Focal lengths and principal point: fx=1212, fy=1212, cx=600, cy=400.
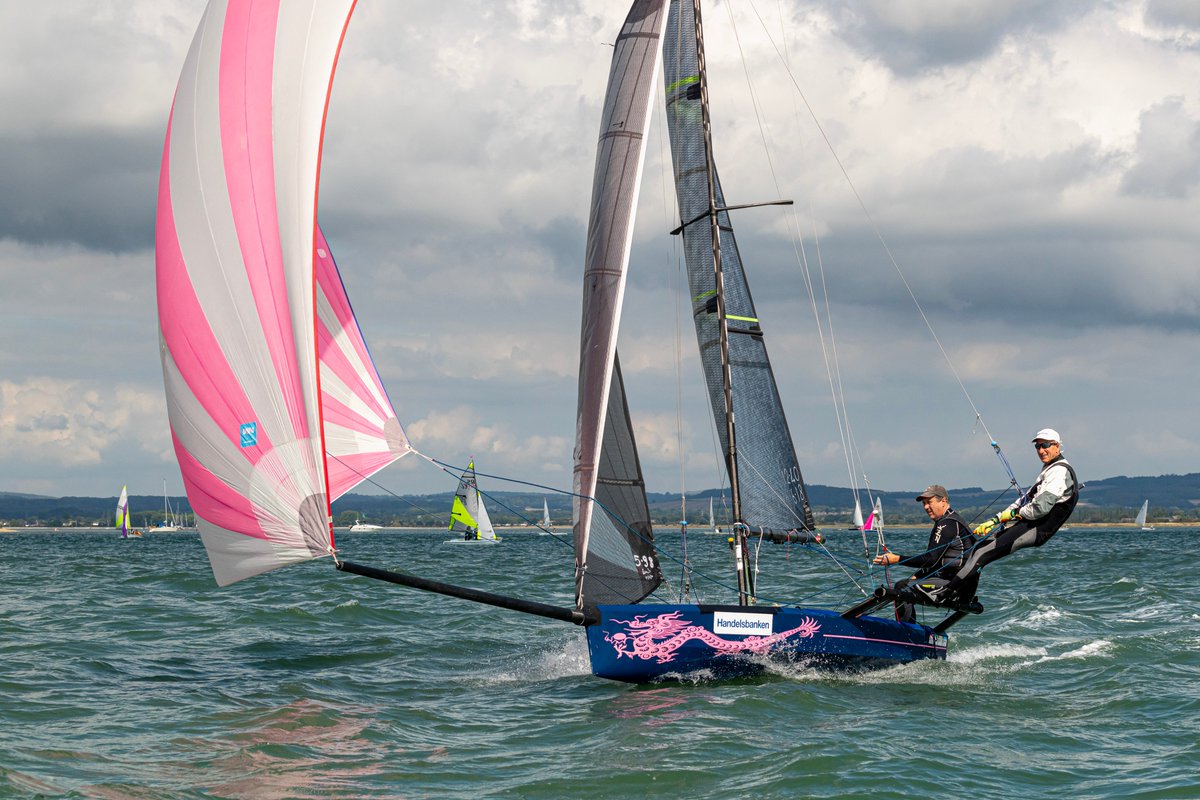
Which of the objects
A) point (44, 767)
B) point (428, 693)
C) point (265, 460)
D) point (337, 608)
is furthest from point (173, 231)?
point (337, 608)

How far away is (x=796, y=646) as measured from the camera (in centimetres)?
1148

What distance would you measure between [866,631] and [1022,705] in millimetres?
1552

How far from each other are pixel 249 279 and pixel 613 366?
3488mm

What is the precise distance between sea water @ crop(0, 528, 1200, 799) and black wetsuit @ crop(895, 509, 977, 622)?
1.04m

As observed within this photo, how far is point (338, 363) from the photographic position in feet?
36.4

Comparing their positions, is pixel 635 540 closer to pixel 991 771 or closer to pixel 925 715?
pixel 925 715

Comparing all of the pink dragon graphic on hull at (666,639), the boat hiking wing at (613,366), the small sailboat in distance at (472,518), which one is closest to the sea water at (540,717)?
the pink dragon graphic on hull at (666,639)

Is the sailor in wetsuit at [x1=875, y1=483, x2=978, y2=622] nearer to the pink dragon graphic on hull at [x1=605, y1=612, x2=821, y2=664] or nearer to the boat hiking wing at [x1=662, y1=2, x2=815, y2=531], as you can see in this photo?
the boat hiking wing at [x1=662, y1=2, x2=815, y2=531]

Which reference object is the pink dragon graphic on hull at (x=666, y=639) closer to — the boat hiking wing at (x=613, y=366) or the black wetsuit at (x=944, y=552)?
the boat hiking wing at (x=613, y=366)

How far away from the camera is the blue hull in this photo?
11172mm

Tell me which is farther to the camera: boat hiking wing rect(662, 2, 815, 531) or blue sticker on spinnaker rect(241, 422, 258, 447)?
boat hiking wing rect(662, 2, 815, 531)

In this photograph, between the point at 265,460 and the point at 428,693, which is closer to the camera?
the point at 265,460

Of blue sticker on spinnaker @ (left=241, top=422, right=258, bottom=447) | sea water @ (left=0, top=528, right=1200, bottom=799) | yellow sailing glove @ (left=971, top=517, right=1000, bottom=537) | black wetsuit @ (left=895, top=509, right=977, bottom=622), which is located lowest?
sea water @ (left=0, top=528, right=1200, bottom=799)

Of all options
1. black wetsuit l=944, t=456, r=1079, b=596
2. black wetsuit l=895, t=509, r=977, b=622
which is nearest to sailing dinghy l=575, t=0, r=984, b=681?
black wetsuit l=895, t=509, r=977, b=622
